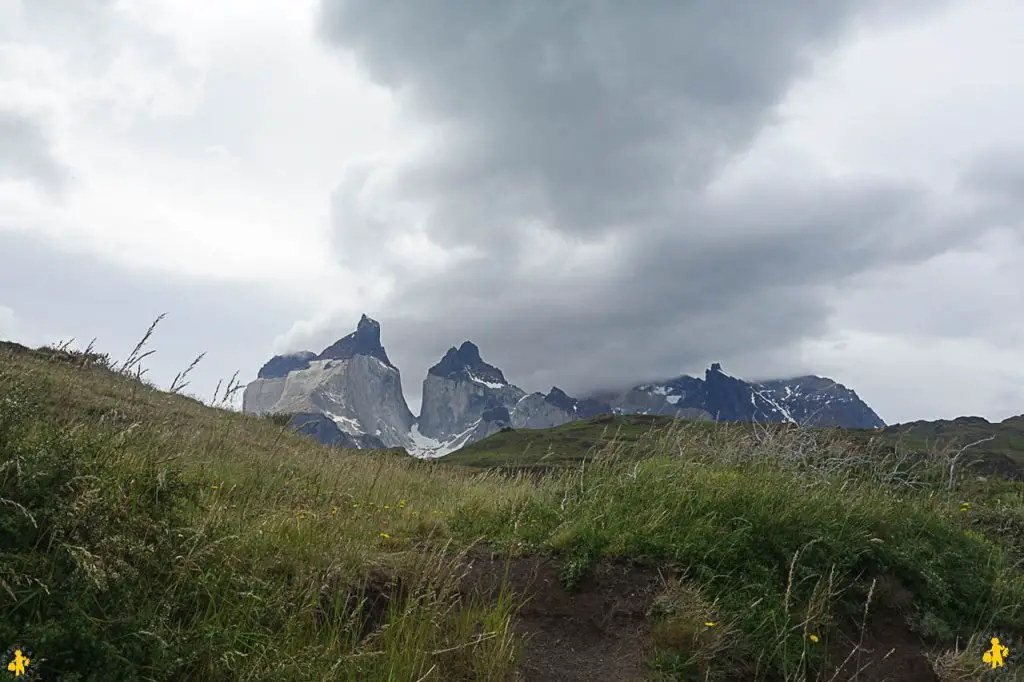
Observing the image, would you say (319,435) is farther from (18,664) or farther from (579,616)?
(18,664)

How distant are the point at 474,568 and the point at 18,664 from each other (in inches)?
126

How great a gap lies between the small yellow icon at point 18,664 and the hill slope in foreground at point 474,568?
15cm

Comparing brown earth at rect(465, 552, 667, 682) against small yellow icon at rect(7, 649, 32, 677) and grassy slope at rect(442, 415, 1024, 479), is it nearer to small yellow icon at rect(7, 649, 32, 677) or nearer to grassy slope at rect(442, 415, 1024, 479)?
grassy slope at rect(442, 415, 1024, 479)

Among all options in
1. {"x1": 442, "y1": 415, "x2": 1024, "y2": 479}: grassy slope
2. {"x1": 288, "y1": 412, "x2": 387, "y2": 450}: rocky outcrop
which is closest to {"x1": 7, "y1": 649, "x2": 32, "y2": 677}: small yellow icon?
{"x1": 288, "y1": 412, "x2": 387, "y2": 450}: rocky outcrop

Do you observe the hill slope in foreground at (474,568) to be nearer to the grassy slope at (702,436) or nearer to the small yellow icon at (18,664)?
the small yellow icon at (18,664)

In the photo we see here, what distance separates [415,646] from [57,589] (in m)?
1.77

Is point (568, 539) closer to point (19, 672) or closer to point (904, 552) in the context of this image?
point (904, 552)

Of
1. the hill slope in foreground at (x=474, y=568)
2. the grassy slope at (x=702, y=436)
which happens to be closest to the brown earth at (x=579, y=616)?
Answer: the hill slope in foreground at (x=474, y=568)

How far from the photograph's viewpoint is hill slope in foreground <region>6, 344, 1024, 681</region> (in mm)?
3059

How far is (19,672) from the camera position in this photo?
240 centimetres

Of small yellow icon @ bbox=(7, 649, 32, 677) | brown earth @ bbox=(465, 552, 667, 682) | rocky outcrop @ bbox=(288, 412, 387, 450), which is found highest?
rocky outcrop @ bbox=(288, 412, 387, 450)

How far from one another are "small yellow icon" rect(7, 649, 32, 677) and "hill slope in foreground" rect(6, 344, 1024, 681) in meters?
0.15

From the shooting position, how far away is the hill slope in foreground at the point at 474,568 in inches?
120

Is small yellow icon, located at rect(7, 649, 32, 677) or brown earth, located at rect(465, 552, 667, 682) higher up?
small yellow icon, located at rect(7, 649, 32, 677)
